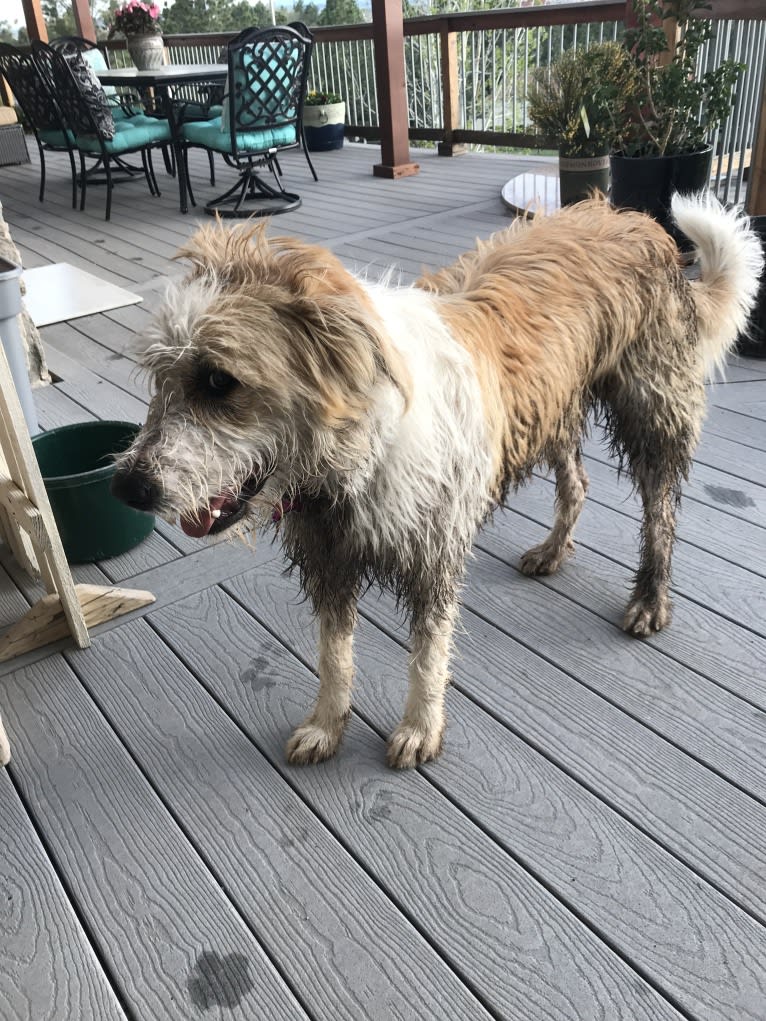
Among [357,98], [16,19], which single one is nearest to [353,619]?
[357,98]

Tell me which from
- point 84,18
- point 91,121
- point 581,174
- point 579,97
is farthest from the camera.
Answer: point 84,18

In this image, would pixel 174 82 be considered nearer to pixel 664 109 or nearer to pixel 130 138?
pixel 130 138

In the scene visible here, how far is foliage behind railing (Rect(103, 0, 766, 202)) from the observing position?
185 inches

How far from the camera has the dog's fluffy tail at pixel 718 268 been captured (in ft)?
6.16

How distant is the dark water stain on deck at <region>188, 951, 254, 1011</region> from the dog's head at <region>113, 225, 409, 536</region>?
2.44 ft

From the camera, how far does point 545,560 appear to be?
2.24 m

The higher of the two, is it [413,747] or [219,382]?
[219,382]

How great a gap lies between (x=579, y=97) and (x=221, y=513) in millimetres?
4115

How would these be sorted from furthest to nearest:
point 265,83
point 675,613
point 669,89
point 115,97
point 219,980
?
1. point 115,97
2. point 265,83
3. point 669,89
4. point 675,613
5. point 219,980

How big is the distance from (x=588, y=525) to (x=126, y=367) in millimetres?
2161

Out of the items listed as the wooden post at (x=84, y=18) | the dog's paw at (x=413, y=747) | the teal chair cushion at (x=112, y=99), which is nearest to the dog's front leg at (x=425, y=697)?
the dog's paw at (x=413, y=747)

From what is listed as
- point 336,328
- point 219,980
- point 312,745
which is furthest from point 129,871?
point 336,328

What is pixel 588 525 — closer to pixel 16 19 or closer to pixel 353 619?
pixel 353 619

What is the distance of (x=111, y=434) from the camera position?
2420mm
